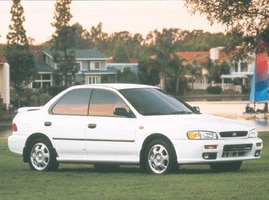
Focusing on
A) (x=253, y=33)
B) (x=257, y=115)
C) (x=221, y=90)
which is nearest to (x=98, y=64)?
(x=221, y=90)

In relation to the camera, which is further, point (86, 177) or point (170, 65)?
point (170, 65)

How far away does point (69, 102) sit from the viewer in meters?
16.9

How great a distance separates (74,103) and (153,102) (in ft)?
4.48

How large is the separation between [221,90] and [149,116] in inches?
4519

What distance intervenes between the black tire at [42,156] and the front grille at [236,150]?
2938 mm

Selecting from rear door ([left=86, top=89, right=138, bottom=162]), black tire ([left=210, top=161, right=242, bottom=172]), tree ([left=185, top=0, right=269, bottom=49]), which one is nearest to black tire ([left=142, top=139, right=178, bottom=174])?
rear door ([left=86, top=89, right=138, bottom=162])

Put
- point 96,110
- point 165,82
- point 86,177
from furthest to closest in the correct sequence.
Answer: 1. point 165,82
2. point 96,110
3. point 86,177

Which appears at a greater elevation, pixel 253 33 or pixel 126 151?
pixel 253 33

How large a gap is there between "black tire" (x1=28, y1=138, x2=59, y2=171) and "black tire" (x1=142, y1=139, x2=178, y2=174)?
1813 mm

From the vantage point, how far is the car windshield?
16094 millimetres

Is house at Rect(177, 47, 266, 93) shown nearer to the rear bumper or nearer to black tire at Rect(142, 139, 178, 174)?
the rear bumper

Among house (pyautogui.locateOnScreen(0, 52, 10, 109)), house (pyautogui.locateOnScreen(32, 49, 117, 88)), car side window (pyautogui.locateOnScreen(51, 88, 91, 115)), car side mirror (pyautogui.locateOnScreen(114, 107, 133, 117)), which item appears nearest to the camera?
car side mirror (pyautogui.locateOnScreen(114, 107, 133, 117))

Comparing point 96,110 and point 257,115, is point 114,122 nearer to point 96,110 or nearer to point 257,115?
point 96,110

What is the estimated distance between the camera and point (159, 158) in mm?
15438
